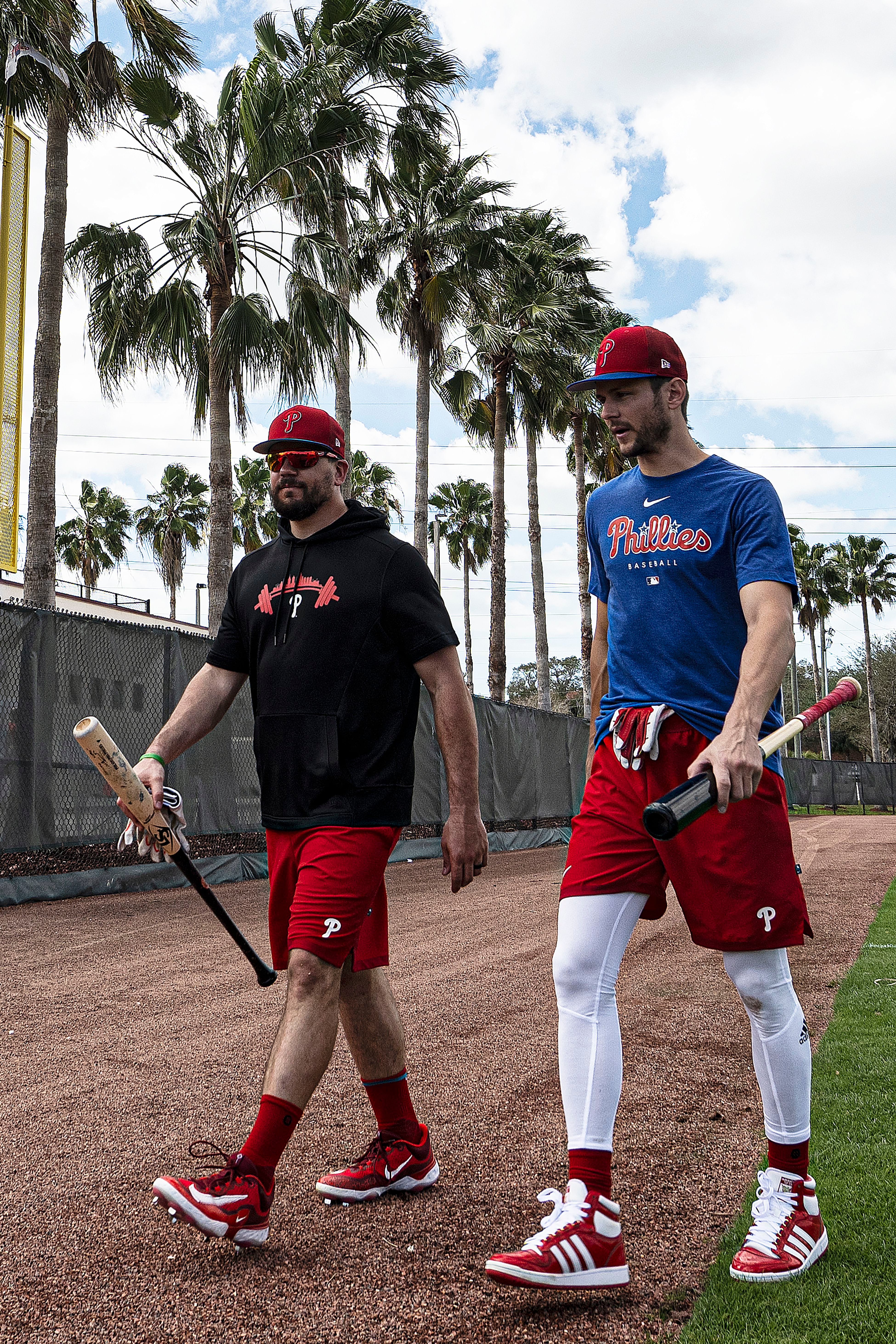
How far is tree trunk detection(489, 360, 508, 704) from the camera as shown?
22875 millimetres

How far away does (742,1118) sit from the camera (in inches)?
137

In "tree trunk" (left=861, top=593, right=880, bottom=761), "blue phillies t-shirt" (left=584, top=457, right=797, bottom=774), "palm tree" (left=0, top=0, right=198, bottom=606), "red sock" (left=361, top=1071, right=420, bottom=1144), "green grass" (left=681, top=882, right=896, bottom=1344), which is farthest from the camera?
"tree trunk" (left=861, top=593, right=880, bottom=761)

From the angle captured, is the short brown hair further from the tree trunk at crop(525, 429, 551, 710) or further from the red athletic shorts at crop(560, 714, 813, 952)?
the tree trunk at crop(525, 429, 551, 710)

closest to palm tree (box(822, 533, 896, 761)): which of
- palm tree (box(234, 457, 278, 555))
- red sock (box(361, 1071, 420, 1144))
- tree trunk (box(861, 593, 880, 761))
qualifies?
tree trunk (box(861, 593, 880, 761))

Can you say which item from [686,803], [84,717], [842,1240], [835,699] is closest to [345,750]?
[686,803]

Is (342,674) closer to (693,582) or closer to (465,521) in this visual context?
(693,582)

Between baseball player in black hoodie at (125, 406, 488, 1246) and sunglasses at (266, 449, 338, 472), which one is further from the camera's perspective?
sunglasses at (266, 449, 338, 472)

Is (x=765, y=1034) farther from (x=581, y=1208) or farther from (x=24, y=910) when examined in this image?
(x=24, y=910)

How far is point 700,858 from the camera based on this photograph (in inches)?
94.0

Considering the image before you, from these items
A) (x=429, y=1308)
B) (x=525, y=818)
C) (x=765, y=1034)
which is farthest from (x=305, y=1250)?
(x=525, y=818)

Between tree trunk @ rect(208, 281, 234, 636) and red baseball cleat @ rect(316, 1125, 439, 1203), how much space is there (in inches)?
462

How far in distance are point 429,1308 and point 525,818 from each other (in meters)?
15.7

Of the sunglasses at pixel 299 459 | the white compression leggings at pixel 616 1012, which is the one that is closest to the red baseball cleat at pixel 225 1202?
the white compression leggings at pixel 616 1012

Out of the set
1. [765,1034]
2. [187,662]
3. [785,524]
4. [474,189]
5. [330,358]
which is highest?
[474,189]
